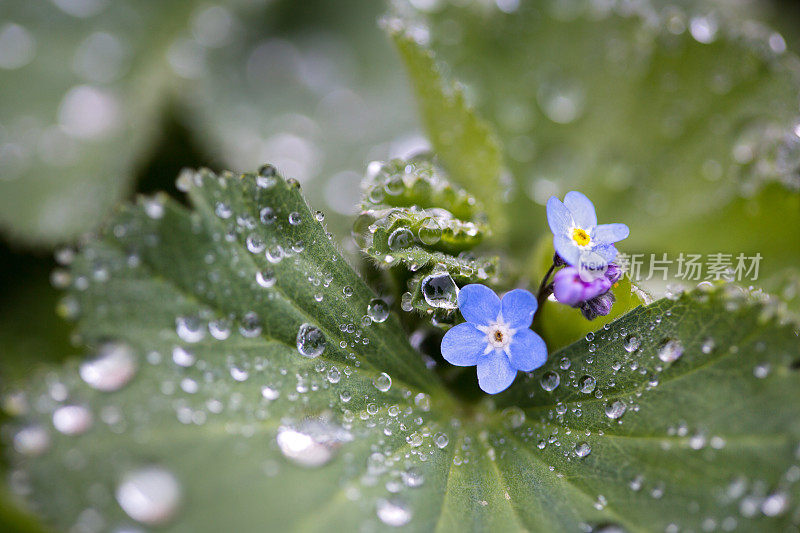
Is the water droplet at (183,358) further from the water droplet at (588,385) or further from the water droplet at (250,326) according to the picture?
the water droplet at (588,385)

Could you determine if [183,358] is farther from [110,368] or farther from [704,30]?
[704,30]

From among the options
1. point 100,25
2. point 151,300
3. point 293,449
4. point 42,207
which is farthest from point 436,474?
point 100,25

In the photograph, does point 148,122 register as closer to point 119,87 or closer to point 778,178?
point 119,87

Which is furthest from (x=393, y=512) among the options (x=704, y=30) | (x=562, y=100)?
(x=704, y=30)

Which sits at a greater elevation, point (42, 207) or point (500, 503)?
point (42, 207)

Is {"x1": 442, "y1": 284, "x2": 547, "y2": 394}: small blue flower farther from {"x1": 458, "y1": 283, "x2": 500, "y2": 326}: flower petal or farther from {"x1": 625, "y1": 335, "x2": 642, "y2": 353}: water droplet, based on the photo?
{"x1": 625, "y1": 335, "x2": 642, "y2": 353}: water droplet

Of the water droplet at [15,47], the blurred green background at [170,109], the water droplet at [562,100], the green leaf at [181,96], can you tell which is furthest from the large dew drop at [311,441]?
the water droplet at [15,47]
